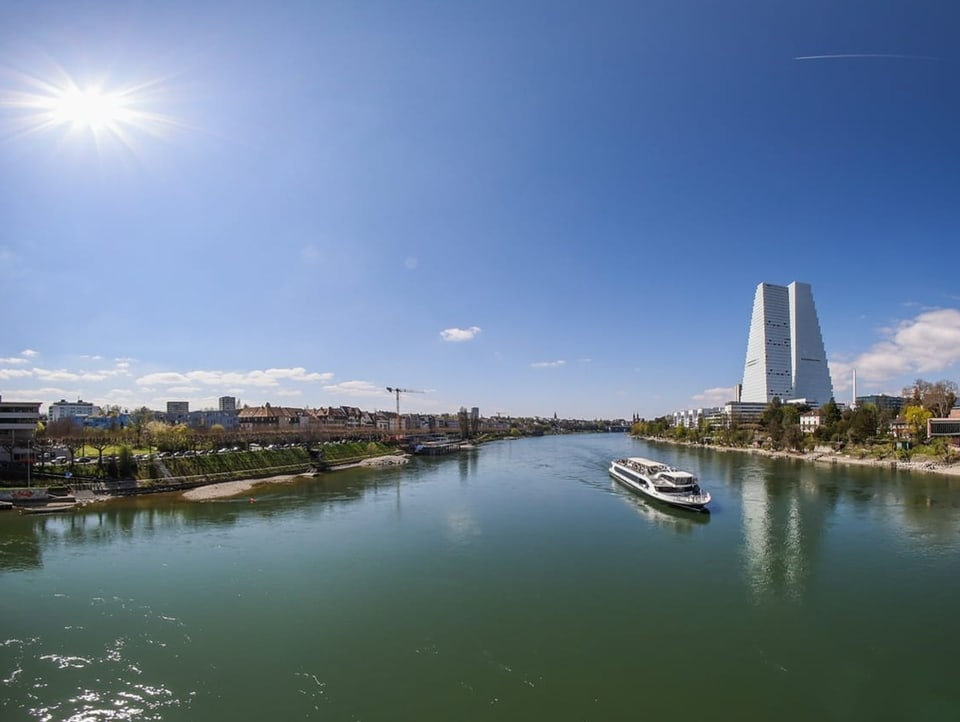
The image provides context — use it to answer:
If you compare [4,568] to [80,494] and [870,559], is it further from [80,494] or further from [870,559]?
[870,559]

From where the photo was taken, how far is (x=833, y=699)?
8.80 metres

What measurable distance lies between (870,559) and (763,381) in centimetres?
11508

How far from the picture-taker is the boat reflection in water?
74.3 feet

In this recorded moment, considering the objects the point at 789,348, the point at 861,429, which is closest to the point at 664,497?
the point at 861,429

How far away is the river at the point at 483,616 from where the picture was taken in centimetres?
894

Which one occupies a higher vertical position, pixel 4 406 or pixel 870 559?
pixel 4 406

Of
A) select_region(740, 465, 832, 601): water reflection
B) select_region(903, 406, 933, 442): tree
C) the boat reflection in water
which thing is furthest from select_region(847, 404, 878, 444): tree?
the boat reflection in water

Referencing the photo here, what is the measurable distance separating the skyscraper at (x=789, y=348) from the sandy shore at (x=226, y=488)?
115 m

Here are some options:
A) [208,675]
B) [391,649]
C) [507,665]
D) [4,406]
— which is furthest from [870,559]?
[4,406]

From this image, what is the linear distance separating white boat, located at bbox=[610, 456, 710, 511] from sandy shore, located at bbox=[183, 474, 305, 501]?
2673 cm

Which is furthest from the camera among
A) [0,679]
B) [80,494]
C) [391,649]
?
[80,494]

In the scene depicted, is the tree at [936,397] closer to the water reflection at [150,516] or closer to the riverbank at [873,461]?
the riverbank at [873,461]

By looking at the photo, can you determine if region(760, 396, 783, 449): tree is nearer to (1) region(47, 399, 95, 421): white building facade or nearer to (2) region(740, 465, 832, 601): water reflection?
(2) region(740, 465, 832, 601): water reflection

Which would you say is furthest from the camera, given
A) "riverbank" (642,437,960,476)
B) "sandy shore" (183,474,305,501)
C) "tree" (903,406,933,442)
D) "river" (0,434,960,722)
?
"tree" (903,406,933,442)
